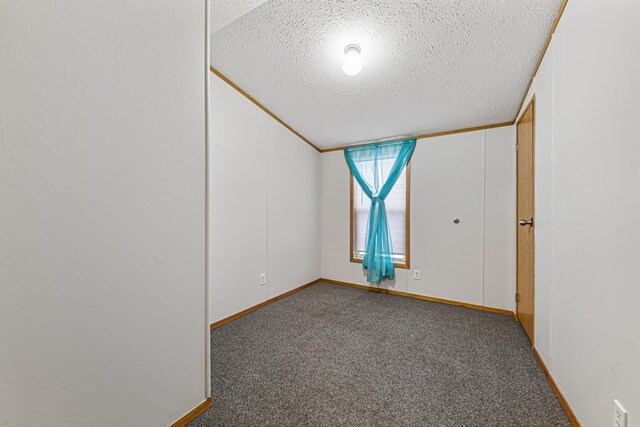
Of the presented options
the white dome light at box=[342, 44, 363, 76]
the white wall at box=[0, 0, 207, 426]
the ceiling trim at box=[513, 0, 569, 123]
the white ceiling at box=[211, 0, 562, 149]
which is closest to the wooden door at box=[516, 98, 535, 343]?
the ceiling trim at box=[513, 0, 569, 123]

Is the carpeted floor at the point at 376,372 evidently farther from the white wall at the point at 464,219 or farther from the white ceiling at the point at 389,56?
the white ceiling at the point at 389,56

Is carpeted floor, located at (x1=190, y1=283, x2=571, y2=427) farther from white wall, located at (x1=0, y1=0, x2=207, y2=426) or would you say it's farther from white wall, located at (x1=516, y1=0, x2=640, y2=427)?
white wall, located at (x1=0, y1=0, x2=207, y2=426)

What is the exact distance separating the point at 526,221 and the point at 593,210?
3.62 feet

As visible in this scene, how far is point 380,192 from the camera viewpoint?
10.8 ft

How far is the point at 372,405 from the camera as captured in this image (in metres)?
1.34

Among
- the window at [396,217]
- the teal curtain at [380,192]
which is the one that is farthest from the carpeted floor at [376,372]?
the window at [396,217]

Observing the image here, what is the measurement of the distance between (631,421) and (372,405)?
0.96 metres

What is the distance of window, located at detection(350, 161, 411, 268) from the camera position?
126 inches

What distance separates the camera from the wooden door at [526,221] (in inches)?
76.6

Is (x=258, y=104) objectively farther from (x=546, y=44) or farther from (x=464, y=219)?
(x=464, y=219)

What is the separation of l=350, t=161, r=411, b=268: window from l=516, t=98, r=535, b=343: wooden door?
112 centimetres

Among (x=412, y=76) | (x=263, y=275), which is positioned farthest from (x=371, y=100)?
(x=263, y=275)

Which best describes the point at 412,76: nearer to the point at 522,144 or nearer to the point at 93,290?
the point at 522,144

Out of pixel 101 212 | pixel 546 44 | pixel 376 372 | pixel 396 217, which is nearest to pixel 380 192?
pixel 396 217
